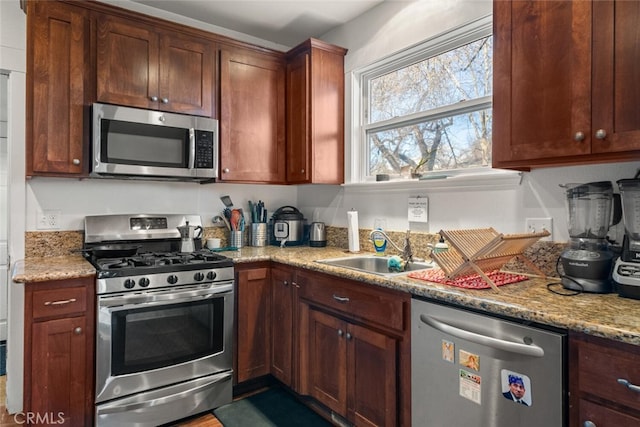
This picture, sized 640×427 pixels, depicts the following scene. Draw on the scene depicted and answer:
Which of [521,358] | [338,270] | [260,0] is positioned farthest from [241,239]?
[521,358]

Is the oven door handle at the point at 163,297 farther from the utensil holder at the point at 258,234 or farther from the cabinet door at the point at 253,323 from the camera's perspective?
the utensil holder at the point at 258,234

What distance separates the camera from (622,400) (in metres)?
1.01

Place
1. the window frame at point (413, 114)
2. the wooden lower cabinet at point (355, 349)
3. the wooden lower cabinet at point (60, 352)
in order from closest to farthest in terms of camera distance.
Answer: the wooden lower cabinet at point (355, 349), the wooden lower cabinet at point (60, 352), the window frame at point (413, 114)

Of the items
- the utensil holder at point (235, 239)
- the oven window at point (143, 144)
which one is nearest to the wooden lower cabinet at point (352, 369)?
the utensil holder at point (235, 239)

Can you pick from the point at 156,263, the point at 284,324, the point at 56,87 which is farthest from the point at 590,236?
the point at 56,87

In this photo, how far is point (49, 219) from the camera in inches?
92.6

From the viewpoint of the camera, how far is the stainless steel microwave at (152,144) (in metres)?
2.19

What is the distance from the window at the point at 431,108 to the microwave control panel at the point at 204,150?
1.05 metres

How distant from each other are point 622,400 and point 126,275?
2.02 metres

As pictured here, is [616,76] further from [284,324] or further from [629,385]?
[284,324]

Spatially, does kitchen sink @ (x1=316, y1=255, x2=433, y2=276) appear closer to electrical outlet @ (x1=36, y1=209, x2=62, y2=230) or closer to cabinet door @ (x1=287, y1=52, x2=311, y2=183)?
cabinet door @ (x1=287, y1=52, x2=311, y2=183)

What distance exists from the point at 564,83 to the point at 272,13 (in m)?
2.07

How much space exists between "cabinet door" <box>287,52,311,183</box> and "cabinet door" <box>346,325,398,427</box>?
49.7 inches

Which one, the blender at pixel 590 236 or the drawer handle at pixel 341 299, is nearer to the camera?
the blender at pixel 590 236
